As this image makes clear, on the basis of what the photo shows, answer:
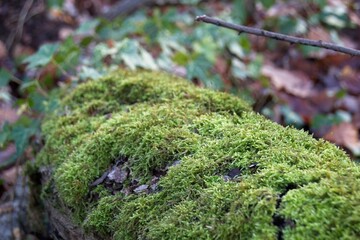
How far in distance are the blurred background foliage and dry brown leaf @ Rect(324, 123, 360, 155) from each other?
0.01 meters

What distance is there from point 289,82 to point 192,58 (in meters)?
1.35

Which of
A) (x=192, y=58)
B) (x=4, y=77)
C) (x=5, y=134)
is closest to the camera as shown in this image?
(x=5, y=134)

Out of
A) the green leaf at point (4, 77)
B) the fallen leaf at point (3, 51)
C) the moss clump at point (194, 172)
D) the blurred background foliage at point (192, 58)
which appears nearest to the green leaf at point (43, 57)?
the blurred background foliage at point (192, 58)

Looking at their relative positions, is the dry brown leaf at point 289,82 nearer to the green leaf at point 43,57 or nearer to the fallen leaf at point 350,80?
the fallen leaf at point 350,80

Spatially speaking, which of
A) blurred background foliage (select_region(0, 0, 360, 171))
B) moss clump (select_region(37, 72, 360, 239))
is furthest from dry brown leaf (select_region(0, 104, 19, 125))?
moss clump (select_region(37, 72, 360, 239))

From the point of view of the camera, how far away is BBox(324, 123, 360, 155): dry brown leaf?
3.35 metres

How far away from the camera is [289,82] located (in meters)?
4.07

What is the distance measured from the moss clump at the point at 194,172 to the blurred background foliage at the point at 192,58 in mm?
606

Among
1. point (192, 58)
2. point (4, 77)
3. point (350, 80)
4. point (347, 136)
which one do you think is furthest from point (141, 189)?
point (350, 80)

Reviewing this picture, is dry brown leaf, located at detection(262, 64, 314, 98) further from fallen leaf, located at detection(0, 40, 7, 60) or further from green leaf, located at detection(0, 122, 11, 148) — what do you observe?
fallen leaf, located at detection(0, 40, 7, 60)

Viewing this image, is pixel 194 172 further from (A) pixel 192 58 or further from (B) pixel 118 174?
(A) pixel 192 58

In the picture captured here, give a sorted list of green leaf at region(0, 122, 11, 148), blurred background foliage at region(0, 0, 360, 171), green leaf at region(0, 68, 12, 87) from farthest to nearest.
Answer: green leaf at region(0, 68, 12, 87)
blurred background foliage at region(0, 0, 360, 171)
green leaf at region(0, 122, 11, 148)

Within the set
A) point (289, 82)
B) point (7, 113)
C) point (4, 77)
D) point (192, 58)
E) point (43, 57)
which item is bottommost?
point (289, 82)

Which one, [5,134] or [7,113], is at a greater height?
[5,134]
